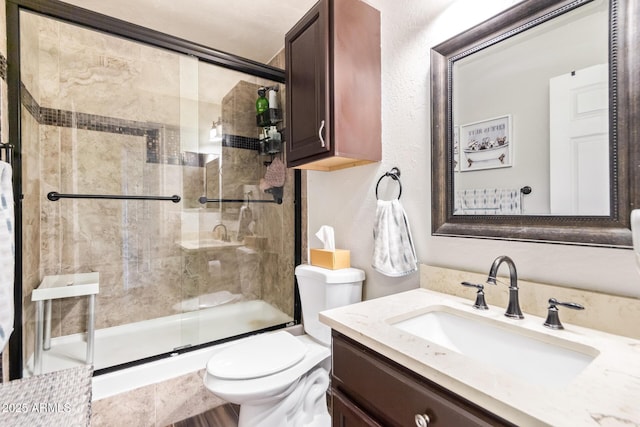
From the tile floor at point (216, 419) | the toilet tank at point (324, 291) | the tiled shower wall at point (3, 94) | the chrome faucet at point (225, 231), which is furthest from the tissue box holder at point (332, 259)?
the tiled shower wall at point (3, 94)

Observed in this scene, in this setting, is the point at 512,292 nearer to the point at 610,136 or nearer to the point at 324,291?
the point at 610,136

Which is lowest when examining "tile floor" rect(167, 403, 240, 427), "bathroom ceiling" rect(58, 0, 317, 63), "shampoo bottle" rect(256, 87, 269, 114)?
"tile floor" rect(167, 403, 240, 427)

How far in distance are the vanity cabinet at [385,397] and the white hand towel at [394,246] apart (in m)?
0.47

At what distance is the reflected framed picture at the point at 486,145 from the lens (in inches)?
38.9

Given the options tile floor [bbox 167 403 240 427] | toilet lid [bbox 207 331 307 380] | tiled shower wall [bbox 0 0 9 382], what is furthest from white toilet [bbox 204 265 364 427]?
tiled shower wall [bbox 0 0 9 382]

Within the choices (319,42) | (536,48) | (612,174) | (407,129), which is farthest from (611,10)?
(319,42)

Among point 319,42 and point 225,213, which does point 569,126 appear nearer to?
point 319,42

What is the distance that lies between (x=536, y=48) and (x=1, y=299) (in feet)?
6.21

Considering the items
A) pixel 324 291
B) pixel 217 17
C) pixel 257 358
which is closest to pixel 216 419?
pixel 257 358

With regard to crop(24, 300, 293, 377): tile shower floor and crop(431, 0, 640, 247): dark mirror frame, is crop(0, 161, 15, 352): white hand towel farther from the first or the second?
crop(431, 0, 640, 247): dark mirror frame

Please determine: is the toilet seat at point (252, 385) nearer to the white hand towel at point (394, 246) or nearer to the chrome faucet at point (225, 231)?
the white hand towel at point (394, 246)

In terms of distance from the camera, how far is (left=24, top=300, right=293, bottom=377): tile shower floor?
1.75m

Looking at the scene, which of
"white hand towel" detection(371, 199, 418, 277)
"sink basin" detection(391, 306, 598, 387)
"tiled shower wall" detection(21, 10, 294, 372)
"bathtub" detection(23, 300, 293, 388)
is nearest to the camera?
"sink basin" detection(391, 306, 598, 387)

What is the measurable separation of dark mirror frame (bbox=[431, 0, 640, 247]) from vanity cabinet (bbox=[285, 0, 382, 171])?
1.06 ft
